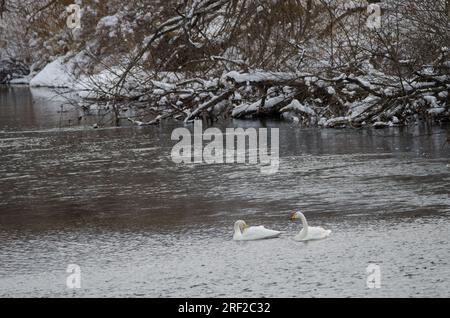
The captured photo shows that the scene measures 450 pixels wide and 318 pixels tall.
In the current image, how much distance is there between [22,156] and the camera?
681 inches

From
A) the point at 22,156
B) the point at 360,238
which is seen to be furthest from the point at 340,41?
the point at 360,238

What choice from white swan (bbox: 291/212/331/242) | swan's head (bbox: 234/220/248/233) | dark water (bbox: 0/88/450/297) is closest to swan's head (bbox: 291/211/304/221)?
white swan (bbox: 291/212/331/242)

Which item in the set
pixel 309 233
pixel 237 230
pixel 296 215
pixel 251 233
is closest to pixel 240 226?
pixel 237 230

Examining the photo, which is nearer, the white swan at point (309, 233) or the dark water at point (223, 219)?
the dark water at point (223, 219)

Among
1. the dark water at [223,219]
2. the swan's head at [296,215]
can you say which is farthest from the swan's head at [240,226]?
the swan's head at [296,215]

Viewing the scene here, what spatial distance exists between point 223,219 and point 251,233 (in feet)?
3.96

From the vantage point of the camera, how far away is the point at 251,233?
968 centimetres

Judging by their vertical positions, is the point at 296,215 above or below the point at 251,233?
above

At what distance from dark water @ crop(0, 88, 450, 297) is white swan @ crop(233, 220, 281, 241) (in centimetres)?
11

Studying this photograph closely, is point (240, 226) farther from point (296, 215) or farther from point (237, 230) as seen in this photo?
point (296, 215)

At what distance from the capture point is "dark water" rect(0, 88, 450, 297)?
8.26m

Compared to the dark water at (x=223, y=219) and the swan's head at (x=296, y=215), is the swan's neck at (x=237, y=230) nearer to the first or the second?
the dark water at (x=223, y=219)

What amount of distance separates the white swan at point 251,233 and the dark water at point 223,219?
11 centimetres

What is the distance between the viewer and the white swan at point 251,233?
9680 millimetres
